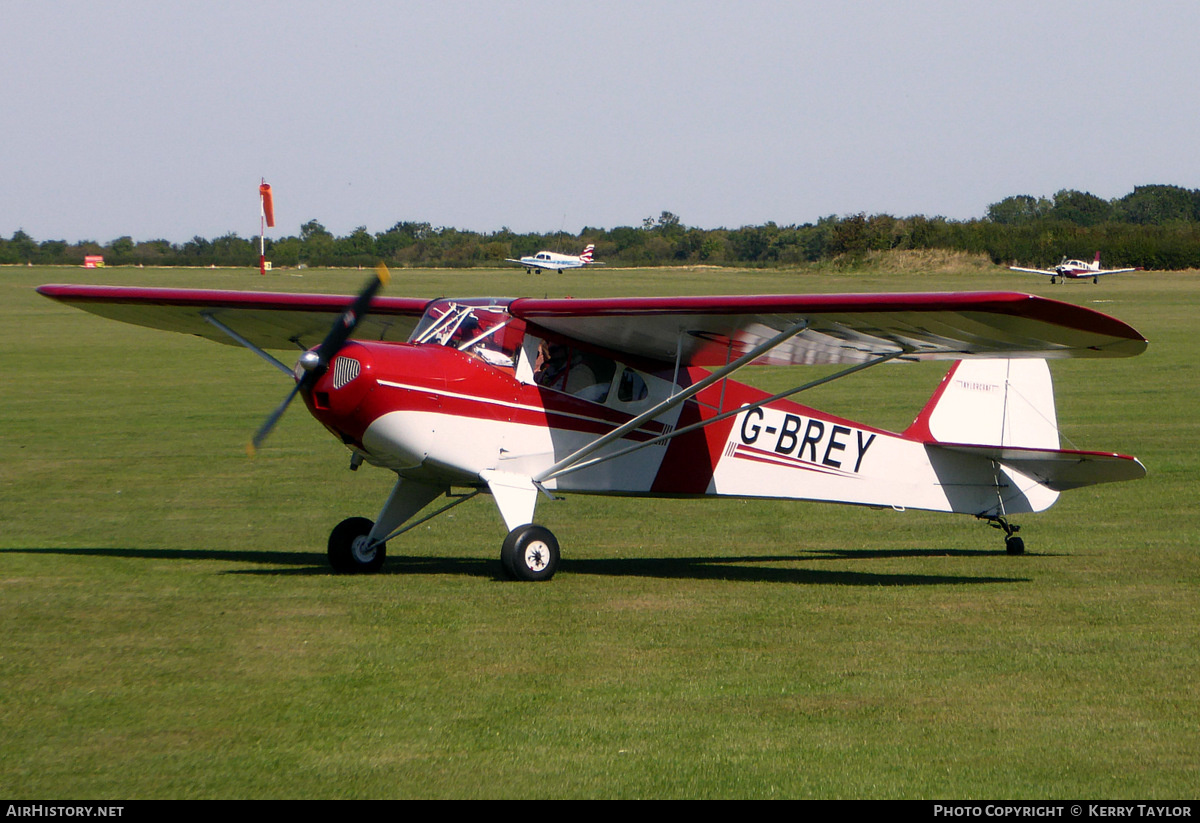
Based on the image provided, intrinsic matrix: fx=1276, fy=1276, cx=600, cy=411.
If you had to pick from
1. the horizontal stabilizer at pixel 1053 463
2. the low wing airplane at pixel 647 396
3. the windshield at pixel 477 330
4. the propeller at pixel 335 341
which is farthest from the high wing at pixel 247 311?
the horizontal stabilizer at pixel 1053 463

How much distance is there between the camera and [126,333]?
49.9 meters

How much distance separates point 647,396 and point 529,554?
2014 mm

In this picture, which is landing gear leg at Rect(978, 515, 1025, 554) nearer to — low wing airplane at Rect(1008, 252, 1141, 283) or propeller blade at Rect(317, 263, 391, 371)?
propeller blade at Rect(317, 263, 391, 371)

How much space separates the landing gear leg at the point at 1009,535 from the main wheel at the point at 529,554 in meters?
4.98

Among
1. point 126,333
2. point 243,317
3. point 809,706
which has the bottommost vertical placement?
point 126,333

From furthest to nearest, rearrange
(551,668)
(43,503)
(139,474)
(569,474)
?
(139,474) < (43,503) < (569,474) < (551,668)

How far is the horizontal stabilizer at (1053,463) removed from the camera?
40.5 ft

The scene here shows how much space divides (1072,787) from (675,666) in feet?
8.99

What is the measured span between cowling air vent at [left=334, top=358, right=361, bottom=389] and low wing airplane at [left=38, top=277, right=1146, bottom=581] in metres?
0.01

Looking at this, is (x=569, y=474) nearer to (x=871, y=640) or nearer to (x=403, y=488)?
(x=403, y=488)

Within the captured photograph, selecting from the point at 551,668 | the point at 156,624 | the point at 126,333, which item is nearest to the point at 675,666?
the point at 551,668

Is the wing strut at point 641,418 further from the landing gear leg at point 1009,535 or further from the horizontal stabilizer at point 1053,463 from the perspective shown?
the landing gear leg at point 1009,535

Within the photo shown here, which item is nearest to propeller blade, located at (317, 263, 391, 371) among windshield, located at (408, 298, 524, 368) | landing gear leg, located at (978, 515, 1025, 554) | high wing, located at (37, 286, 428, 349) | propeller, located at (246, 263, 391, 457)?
propeller, located at (246, 263, 391, 457)

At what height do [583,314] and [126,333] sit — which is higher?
[583,314]
